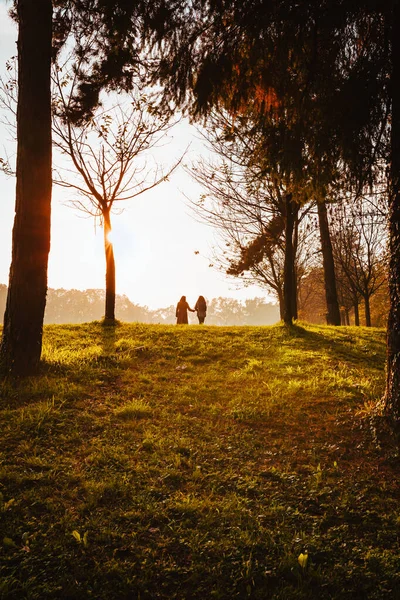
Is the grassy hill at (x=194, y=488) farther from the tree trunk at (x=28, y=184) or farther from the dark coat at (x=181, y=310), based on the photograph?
the dark coat at (x=181, y=310)

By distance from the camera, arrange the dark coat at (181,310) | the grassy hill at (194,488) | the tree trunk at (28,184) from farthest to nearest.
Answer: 1. the dark coat at (181,310)
2. the tree trunk at (28,184)
3. the grassy hill at (194,488)

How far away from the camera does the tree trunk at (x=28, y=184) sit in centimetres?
544

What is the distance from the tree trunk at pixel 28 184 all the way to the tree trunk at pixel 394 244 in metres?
4.71

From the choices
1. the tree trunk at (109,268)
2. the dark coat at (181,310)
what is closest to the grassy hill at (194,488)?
the tree trunk at (109,268)

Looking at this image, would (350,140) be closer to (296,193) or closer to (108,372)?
(296,193)

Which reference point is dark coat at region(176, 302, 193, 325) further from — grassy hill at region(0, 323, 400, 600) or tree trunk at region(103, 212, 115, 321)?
grassy hill at region(0, 323, 400, 600)

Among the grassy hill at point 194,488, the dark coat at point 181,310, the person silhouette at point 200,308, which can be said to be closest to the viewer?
the grassy hill at point 194,488

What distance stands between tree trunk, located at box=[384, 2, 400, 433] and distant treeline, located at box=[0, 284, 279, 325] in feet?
239

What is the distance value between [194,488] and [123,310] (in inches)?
4742

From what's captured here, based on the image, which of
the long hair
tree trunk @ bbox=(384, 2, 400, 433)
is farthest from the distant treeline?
tree trunk @ bbox=(384, 2, 400, 433)

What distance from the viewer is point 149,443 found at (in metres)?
3.76

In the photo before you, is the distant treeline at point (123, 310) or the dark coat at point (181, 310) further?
the distant treeline at point (123, 310)

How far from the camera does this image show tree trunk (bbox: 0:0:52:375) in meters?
5.44

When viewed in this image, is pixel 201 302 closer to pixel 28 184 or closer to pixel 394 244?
pixel 28 184
